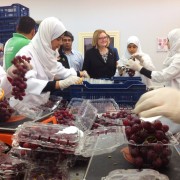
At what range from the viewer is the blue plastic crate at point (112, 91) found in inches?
74.7

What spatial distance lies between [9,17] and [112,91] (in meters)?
2.20

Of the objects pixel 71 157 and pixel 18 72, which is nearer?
pixel 71 157

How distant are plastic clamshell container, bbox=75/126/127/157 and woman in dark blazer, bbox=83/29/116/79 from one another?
7.53 feet

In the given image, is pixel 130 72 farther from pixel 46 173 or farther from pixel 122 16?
pixel 122 16

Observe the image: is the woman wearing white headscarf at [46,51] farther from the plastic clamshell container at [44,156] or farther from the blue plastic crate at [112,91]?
the plastic clamshell container at [44,156]

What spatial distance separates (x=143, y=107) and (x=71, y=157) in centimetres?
34

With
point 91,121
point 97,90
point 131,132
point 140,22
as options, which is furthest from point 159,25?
point 131,132

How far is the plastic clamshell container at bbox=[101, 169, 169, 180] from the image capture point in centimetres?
70

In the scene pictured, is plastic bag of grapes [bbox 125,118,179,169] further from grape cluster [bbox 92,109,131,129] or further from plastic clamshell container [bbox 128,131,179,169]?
grape cluster [bbox 92,109,131,129]

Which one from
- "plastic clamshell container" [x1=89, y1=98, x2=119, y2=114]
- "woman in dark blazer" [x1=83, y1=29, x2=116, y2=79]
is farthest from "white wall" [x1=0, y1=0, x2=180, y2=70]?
"plastic clamshell container" [x1=89, y1=98, x2=119, y2=114]

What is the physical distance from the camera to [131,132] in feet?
2.69

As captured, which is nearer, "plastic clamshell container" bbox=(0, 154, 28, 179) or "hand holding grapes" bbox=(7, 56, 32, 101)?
"plastic clamshell container" bbox=(0, 154, 28, 179)

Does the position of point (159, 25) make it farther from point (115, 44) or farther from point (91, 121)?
point (91, 121)

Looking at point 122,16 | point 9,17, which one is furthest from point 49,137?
point 122,16
